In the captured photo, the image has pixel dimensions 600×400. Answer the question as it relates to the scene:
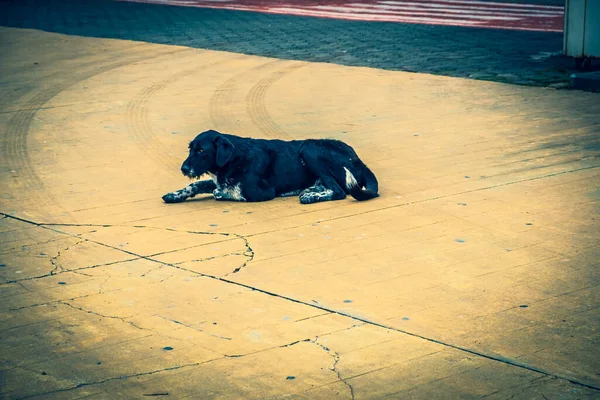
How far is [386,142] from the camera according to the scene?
10.8 m

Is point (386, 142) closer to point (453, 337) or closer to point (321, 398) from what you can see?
point (453, 337)

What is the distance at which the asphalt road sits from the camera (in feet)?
51.5

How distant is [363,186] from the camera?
8703mm

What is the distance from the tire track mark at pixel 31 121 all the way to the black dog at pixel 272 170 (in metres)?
1.27

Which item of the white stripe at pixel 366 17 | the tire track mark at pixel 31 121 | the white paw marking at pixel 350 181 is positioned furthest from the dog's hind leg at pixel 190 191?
the white stripe at pixel 366 17

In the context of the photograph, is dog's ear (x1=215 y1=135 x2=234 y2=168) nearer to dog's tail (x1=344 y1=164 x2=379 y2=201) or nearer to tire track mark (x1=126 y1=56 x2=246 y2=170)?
dog's tail (x1=344 y1=164 x2=379 y2=201)

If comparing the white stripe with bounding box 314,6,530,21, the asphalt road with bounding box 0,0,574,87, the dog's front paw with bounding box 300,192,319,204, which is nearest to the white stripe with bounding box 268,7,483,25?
the white stripe with bounding box 314,6,530,21

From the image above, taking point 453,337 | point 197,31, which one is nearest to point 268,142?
point 453,337

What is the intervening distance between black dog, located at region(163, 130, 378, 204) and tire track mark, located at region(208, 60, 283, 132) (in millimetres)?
2942

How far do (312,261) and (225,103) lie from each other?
21.6 ft

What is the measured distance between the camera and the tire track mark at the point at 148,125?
10227mm

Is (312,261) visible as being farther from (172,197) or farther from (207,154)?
(172,197)

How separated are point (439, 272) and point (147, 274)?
1993mm

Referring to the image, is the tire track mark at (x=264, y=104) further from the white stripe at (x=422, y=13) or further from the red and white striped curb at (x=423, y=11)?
the white stripe at (x=422, y=13)
